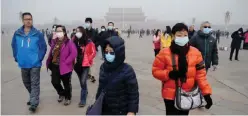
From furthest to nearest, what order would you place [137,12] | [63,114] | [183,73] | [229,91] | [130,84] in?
[137,12]
[229,91]
[63,114]
[183,73]
[130,84]

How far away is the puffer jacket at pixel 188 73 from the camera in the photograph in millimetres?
3264

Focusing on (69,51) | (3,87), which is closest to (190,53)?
(69,51)

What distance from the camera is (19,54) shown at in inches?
198

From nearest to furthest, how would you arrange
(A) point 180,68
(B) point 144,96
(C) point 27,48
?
(A) point 180,68
(C) point 27,48
(B) point 144,96

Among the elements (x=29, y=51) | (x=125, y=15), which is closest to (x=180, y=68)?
(x=29, y=51)

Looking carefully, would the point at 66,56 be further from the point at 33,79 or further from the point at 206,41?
the point at 206,41

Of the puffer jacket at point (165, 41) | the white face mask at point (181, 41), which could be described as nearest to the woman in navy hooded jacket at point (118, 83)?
the white face mask at point (181, 41)

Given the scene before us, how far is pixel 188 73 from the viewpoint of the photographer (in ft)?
10.7

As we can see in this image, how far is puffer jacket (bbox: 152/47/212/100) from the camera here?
326cm

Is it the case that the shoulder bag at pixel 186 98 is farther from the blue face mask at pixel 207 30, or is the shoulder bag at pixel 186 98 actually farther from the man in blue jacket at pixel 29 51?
the man in blue jacket at pixel 29 51

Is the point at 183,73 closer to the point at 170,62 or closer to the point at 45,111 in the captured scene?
the point at 170,62

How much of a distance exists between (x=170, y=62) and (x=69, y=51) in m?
2.54

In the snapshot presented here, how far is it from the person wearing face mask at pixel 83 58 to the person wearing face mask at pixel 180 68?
236 cm

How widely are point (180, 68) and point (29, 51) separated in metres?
3.02
